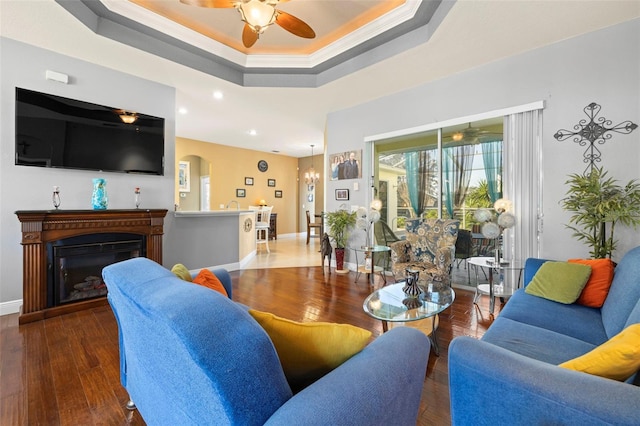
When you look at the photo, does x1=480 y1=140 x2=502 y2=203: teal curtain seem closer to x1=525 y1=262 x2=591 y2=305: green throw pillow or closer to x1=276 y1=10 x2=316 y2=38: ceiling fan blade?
x1=525 y1=262 x2=591 y2=305: green throw pillow

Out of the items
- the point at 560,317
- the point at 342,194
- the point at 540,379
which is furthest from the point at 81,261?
the point at 560,317

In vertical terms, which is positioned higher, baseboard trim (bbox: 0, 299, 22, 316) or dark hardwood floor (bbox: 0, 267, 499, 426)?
baseboard trim (bbox: 0, 299, 22, 316)

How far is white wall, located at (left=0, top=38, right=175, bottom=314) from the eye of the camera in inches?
116

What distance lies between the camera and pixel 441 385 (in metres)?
1.81

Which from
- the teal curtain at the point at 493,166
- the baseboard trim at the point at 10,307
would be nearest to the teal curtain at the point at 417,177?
the teal curtain at the point at 493,166

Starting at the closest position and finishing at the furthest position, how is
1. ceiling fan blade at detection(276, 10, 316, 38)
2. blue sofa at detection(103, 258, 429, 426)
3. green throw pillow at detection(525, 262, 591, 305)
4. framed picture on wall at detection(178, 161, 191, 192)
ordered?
1. blue sofa at detection(103, 258, 429, 426)
2. green throw pillow at detection(525, 262, 591, 305)
3. ceiling fan blade at detection(276, 10, 316, 38)
4. framed picture on wall at detection(178, 161, 191, 192)

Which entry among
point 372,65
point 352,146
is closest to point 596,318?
point 372,65

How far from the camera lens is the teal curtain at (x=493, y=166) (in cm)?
357

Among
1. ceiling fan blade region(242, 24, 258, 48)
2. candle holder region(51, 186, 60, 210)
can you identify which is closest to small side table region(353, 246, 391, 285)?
ceiling fan blade region(242, 24, 258, 48)

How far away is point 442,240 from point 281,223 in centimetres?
678

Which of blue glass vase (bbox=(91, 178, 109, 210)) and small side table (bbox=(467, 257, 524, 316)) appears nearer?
small side table (bbox=(467, 257, 524, 316))

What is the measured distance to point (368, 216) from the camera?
4.76 metres

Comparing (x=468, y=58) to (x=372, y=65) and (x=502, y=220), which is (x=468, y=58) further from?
(x=502, y=220)

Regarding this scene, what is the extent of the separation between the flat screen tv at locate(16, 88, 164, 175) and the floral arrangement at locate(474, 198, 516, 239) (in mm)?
4312
